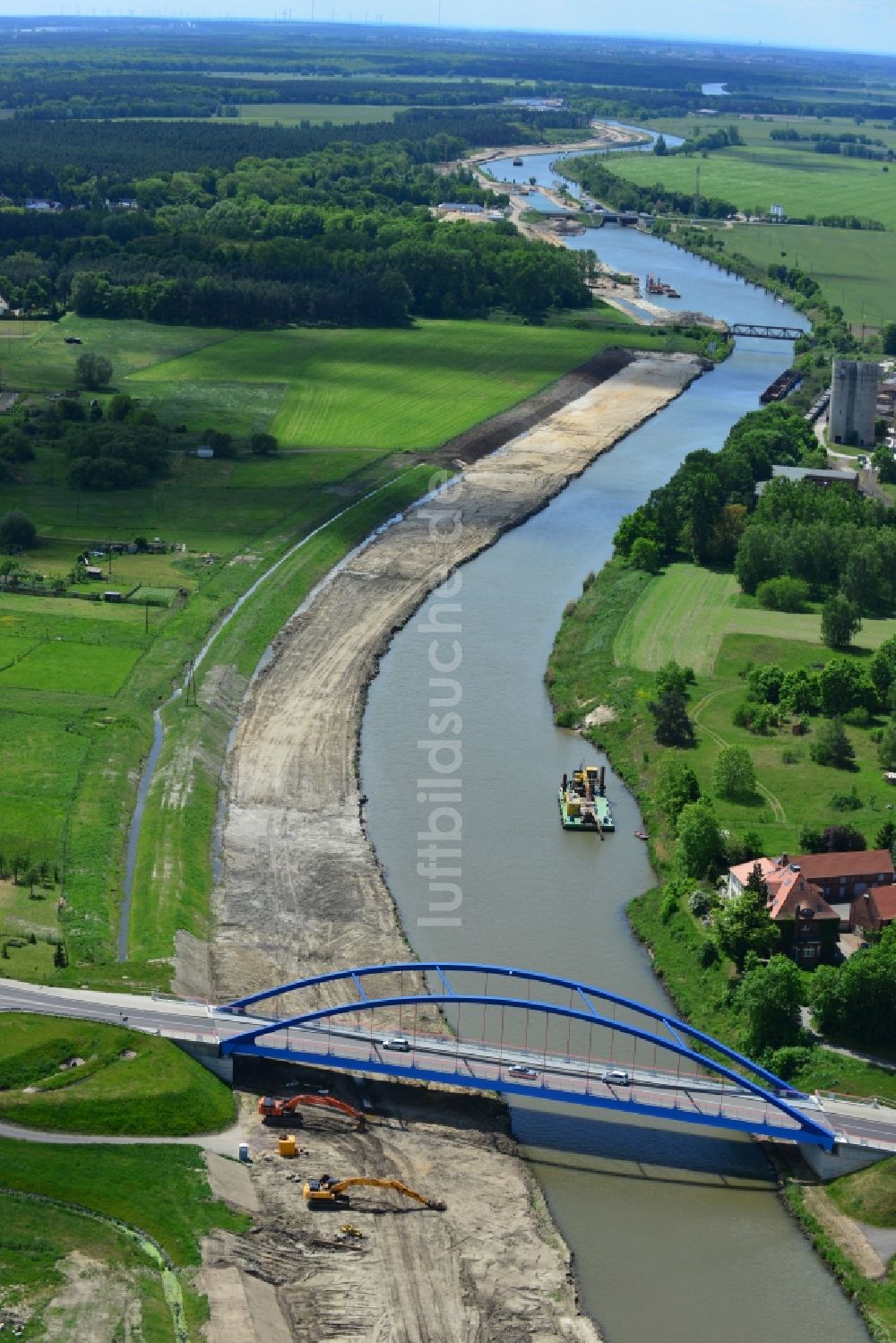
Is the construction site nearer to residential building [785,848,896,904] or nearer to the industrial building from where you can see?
residential building [785,848,896,904]

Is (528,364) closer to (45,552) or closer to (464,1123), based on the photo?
(45,552)

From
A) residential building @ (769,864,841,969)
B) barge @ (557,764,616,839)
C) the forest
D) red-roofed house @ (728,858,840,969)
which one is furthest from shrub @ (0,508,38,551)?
the forest

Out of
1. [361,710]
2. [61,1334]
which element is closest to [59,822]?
[361,710]

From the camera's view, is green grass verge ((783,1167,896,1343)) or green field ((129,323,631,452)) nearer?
green grass verge ((783,1167,896,1343))

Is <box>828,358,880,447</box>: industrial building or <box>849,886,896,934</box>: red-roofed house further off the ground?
<box>828,358,880,447</box>: industrial building

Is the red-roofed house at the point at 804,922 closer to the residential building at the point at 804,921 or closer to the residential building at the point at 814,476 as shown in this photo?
the residential building at the point at 804,921

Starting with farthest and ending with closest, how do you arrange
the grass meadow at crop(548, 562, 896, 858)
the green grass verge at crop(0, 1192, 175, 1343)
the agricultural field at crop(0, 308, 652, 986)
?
the grass meadow at crop(548, 562, 896, 858) < the agricultural field at crop(0, 308, 652, 986) < the green grass verge at crop(0, 1192, 175, 1343)

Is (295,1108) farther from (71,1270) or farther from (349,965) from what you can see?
(71,1270)
